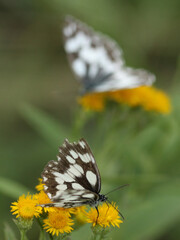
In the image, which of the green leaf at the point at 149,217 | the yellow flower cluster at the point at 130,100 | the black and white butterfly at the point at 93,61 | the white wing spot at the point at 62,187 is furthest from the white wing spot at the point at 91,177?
the black and white butterfly at the point at 93,61

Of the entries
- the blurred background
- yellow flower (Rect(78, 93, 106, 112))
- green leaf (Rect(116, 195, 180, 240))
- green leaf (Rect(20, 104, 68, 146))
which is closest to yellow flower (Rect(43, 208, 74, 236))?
green leaf (Rect(116, 195, 180, 240))

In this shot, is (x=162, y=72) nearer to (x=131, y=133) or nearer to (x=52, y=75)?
(x=52, y=75)

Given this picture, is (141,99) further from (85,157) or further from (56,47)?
(56,47)

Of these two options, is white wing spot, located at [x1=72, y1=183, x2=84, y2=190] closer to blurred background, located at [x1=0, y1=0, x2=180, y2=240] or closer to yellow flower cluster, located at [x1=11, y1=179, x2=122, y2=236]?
yellow flower cluster, located at [x1=11, y1=179, x2=122, y2=236]

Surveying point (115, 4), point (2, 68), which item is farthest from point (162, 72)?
point (2, 68)

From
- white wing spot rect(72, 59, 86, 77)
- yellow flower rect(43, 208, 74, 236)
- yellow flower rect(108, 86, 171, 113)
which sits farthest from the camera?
white wing spot rect(72, 59, 86, 77)

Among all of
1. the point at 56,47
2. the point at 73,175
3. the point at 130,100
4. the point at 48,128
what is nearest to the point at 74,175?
the point at 73,175

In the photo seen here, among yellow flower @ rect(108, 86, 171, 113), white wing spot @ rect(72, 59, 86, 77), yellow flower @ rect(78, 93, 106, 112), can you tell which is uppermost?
white wing spot @ rect(72, 59, 86, 77)
